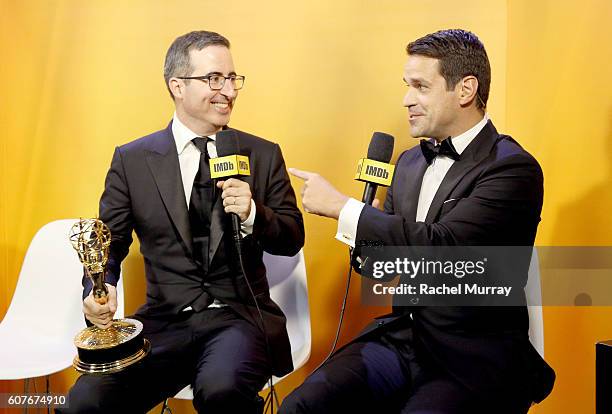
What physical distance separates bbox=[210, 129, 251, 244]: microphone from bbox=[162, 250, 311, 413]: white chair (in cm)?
77

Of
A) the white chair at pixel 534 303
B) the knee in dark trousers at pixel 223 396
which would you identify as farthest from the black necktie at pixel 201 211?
the white chair at pixel 534 303

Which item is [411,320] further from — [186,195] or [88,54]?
[88,54]

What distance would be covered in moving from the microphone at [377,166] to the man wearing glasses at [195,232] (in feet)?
1.59

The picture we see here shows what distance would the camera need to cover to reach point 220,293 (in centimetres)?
250

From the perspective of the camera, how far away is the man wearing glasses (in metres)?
2.36

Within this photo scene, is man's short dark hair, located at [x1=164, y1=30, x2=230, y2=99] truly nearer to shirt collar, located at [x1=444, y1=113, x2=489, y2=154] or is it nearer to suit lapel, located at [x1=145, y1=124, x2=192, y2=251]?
suit lapel, located at [x1=145, y1=124, x2=192, y2=251]

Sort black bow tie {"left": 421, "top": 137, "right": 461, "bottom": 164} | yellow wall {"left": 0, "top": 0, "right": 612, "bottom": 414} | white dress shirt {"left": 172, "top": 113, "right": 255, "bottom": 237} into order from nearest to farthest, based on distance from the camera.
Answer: black bow tie {"left": 421, "top": 137, "right": 461, "bottom": 164}, white dress shirt {"left": 172, "top": 113, "right": 255, "bottom": 237}, yellow wall {"left": 0, "top": 0, "right": 612, "bottom": 414}

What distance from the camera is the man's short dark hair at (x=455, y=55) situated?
2238 mm

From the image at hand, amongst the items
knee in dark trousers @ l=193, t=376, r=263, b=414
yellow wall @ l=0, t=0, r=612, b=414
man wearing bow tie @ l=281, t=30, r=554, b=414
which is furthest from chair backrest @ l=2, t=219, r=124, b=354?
man wearing bow tie @ l=281, t=30, r=554, b=414

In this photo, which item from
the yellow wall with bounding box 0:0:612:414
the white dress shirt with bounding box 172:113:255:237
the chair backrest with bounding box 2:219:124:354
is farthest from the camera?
the yellow wall with bounding box 0:0:612:414

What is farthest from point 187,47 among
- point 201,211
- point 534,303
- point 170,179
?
point 534,303

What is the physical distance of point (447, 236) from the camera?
6.59 feet

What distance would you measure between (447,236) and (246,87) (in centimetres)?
169

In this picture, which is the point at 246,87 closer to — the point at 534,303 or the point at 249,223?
the point at 249,223
